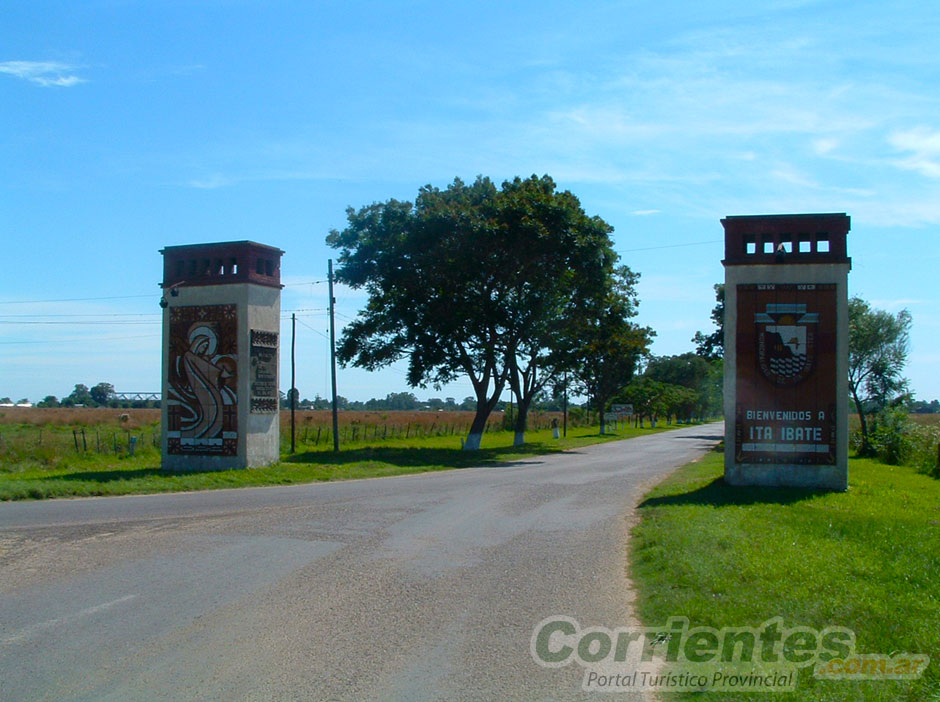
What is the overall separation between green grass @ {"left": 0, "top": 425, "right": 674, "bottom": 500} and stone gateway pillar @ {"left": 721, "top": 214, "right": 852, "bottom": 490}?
12243 mm

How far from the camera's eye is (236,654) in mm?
7156

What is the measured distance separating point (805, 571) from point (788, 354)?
10.0 m

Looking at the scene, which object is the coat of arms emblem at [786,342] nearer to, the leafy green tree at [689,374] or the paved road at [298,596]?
the paved road at [298,596]

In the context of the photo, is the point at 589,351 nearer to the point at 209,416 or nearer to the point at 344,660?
the point at 209,416

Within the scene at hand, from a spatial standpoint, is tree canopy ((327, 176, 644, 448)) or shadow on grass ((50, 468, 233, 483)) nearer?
shadow on grass ((50, 468, 233, 483))

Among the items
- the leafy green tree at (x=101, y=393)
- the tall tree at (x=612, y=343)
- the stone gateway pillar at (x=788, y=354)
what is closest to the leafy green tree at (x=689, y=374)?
the tall tree at (x=612, y=343)

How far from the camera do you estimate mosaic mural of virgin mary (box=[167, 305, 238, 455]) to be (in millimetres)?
25625

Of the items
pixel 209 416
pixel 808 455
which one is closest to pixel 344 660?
pixel 808 455

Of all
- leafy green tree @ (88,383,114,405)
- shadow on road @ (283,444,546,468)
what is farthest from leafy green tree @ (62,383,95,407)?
shadow on road @ (283,444,546,468)

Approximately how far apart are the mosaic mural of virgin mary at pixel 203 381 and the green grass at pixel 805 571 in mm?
13510

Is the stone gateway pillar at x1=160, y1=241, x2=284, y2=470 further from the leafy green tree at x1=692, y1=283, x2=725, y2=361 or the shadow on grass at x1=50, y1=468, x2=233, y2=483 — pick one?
the leafy green tree at x1=692, y1=283, x2=725, y2=361

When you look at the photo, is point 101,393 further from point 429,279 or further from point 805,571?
point 805,571

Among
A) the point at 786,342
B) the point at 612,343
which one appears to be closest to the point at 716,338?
the point at 612,343

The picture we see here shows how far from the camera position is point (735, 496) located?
1756 centimetres
